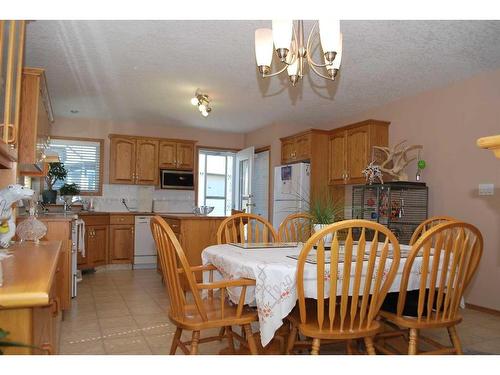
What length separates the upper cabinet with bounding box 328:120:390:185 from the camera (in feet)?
16.7

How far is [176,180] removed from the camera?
6.84 metres

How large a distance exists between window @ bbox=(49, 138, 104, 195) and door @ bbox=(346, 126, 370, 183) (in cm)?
398

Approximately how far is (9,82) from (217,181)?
6580mm

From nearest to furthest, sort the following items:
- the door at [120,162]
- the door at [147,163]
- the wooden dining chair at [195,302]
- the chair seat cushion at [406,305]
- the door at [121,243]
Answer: the wooden dining chair at [195,302], the chair seat cushion at [406,305], the door at [121,243], the door at [120,162], the door at [147,163]

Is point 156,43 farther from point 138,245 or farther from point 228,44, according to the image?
point 138,245

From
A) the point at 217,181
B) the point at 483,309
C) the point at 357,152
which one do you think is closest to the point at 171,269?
the point at 483,309

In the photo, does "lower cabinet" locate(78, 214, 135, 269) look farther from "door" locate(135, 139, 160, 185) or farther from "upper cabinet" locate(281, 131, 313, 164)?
"upper cabinet" locate(281, 131, 313, 164)

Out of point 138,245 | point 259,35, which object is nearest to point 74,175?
point 138,245

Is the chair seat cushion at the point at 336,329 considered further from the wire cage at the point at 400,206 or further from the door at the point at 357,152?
the door at the point at 357,152

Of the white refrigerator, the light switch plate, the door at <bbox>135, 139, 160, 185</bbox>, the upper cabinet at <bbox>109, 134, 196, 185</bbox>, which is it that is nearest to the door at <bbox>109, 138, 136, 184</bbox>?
the upper cabinet at <bbox>109, 134, 196, 185</bbox>

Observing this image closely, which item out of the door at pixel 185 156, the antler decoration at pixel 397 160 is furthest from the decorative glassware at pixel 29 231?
the door at pixel 185 156

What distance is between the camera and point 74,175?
21.8 feet

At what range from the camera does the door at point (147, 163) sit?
667 cm

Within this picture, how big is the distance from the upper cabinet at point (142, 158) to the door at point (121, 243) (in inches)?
31.9
